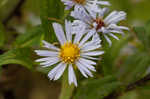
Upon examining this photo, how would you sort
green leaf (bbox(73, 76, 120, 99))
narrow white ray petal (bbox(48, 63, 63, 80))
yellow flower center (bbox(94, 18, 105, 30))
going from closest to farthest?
narrow white ray petal (bbox(48, 63, 63, 80)) < yellow flower center (bbox(94, 18, 105, 30)) < green leaf (bbox(73, 76, 120, 99))

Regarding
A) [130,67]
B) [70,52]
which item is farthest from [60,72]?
[130,67]

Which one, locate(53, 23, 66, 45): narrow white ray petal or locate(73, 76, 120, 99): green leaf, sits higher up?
locate(53, 23, 66, 45): narrow white ray petal

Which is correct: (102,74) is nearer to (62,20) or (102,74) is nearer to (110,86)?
(110,86)

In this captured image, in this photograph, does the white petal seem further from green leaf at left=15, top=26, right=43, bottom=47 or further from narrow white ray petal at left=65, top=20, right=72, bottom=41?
green leaf at left=15, top=26, right=43, bottom=47

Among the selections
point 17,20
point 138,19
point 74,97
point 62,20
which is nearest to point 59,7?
point 62,20

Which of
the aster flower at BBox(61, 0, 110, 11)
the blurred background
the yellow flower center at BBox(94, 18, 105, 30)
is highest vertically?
the aster flower at BBox(61, 0, 110, 11)

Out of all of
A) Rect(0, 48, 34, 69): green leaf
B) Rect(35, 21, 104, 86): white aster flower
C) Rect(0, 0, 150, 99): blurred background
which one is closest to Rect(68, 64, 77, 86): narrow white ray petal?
Rect(35, 21, 104, 86): white aster flower

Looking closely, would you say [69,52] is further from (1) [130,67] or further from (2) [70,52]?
(1) [130,67]
